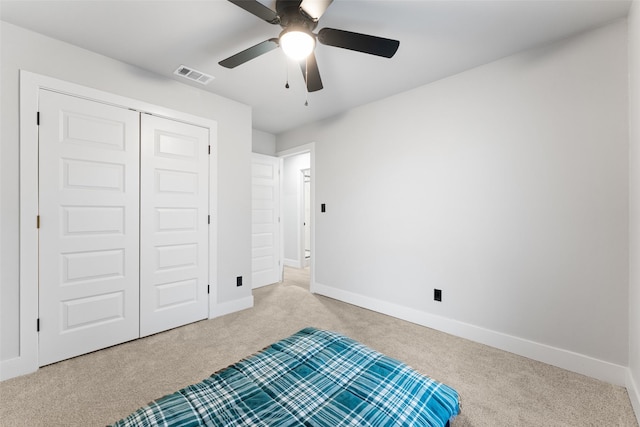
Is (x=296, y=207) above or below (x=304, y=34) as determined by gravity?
below

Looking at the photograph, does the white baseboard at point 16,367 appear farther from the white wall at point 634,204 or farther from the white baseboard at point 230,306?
the white wall at point 634,204

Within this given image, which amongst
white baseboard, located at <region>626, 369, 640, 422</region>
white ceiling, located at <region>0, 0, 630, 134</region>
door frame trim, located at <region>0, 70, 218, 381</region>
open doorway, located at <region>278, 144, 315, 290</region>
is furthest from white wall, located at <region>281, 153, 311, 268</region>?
white baseboard, located at <region>626, 369, 640, 422</region>

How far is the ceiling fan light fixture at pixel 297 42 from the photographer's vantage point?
5.39 ft

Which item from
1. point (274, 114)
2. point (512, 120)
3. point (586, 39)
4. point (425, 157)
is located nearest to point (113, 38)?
point (274, 114)

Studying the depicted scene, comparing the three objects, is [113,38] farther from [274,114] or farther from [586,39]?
[586,39]

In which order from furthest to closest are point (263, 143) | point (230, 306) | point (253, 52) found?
point (263, 143) → point (230, 306) → point (253, 52)

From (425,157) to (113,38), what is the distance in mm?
2993

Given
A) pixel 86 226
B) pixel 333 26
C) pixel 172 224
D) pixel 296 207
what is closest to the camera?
pixel 333 26

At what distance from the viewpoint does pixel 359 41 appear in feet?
5.65

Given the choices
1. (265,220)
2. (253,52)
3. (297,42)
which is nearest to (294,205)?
(265,220)

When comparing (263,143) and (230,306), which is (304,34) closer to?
(230,306)

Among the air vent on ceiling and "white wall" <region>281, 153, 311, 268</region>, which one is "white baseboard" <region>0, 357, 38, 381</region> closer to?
the air vent on ceiling

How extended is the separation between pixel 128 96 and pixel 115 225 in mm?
1210

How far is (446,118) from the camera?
9.16 ft
